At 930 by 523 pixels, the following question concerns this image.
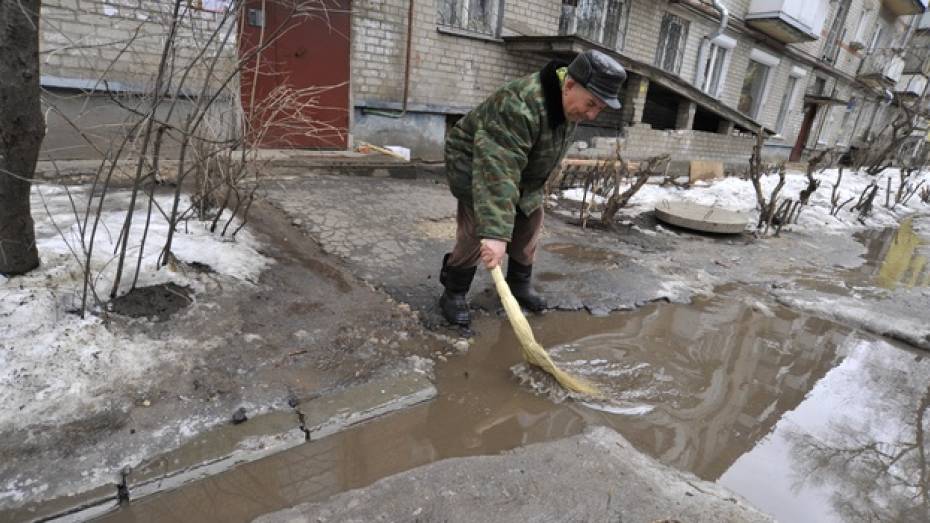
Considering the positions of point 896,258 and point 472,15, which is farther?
point 472,15

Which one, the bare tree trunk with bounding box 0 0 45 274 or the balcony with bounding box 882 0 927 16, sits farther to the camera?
the balcony with bounding box 882 0 927 16

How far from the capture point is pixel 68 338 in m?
2.11

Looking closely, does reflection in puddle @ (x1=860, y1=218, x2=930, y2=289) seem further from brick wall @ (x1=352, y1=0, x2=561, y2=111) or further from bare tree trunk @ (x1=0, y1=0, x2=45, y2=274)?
bare tree trunk @ (x1=0, y1=0, x2=45, y2=274)

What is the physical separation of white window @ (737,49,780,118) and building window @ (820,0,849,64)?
4.33 meters

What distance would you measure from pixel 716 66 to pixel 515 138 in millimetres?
14639

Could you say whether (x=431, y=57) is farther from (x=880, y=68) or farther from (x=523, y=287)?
(x=880, y=68)

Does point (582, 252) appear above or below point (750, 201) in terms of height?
below

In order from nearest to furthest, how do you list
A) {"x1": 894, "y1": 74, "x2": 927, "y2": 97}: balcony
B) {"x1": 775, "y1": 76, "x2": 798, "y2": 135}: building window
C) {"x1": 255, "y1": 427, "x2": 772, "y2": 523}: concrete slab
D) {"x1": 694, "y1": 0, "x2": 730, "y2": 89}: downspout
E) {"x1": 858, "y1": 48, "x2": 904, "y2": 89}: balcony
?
{"x1": 255, "y1": 427, "x2": 772, "y2": 523}: concrete slab → {"x1": 694, "y1": 0, "x2": 730, "y2": 89}: downspout → {"x1": 775, "y1": 76, "x2": 798, "y2": 135}: building window → {"x1": 858, "y1": 48, "x2": 904, "y2": 89}: balcony → {"x1": 894, "y1": 74, "x2": 927, "y2": 97}: balcony

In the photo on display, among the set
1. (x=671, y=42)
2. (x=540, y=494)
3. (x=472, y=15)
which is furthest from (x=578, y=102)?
(x=671, y=42)

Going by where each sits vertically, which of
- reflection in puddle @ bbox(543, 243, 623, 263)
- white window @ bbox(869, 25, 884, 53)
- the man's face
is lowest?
reflection in puddle @ bbox(543, 243, 623, 263)

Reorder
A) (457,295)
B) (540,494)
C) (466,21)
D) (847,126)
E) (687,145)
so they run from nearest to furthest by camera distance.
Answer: (540,494)
(457,295)
(466,21)
(687,145)
(847,126)

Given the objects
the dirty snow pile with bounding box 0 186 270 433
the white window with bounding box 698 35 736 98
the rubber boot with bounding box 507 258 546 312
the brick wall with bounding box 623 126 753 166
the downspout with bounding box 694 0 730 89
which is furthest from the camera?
the white window with bounding box 698 35 736 98

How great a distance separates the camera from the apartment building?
7172 millimetres

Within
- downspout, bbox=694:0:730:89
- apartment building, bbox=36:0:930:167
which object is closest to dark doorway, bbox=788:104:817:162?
apartment building, bbox=36:0:930:167
